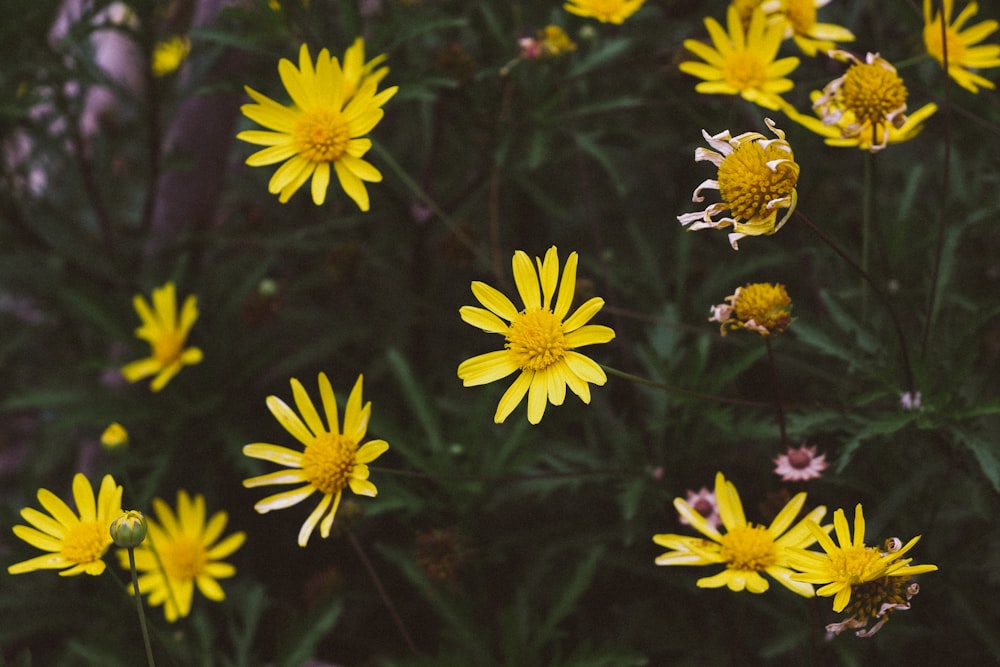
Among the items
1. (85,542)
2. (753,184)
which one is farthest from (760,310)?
(85,542)

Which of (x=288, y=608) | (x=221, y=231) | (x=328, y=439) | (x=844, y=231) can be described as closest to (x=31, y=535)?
(x=328, y=439)

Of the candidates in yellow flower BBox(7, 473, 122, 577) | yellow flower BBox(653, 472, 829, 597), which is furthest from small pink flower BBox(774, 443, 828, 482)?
yellow flower BBox(7, 473, 122, 577)

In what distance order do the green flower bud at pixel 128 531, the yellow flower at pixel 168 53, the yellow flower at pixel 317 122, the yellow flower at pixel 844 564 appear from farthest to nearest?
1. the yellow flower at pixel 168 53
2. the yellow flower at pixel 317 122
3. the green flower bud at pixel 128 531
4. the yellow flower at pixel 844 564

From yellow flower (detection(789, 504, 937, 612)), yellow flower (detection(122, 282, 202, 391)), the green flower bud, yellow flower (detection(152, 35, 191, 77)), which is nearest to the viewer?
yellow flower (detection(789, 504, 937, 612))

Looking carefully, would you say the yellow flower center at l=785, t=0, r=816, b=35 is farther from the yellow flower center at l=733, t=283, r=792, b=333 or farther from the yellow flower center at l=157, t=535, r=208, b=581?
the yellow flower center at l=157, t=535, r=208, b=581

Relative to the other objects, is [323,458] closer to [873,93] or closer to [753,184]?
[753,184]

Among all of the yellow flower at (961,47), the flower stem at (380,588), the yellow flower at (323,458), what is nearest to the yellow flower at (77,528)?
the yellow flower at (323,458)

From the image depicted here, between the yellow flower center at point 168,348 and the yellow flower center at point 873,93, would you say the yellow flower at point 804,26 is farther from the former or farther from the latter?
the yellow flower center at point 168,348
